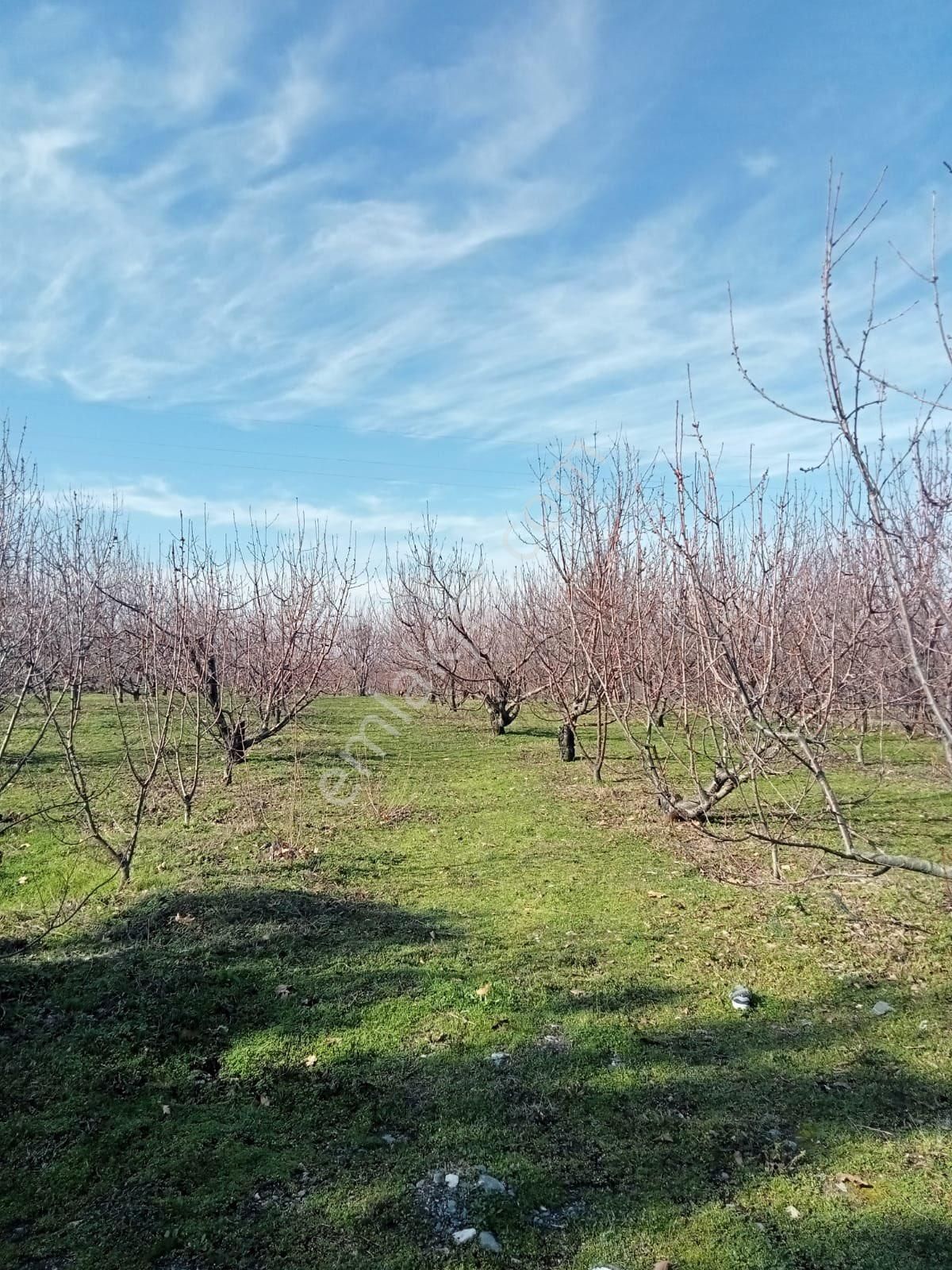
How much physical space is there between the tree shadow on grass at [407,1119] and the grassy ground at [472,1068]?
12 mm

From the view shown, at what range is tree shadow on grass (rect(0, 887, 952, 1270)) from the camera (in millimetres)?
2262

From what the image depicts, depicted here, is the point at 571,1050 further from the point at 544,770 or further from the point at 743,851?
the point at 544,770

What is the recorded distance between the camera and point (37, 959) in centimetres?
418

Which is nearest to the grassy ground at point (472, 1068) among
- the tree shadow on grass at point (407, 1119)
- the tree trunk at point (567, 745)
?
the tree shadow on grass at point (407, 1119)

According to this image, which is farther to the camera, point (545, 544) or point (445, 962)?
point (545, 544)

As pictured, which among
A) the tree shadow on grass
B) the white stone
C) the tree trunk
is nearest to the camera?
the tree shadow on grass

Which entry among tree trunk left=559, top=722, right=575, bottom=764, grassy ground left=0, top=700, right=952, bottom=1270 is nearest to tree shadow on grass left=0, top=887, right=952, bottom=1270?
grassy ground left=0, top=700, right=952, bottom=1270

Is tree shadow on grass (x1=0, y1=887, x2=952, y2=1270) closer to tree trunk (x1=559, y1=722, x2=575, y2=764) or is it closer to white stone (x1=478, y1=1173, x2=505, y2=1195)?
white stone (x1=478, y1=1173, x2=505, y2=1195)

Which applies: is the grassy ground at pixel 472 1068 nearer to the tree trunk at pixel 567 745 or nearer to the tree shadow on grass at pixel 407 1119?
the tree shadow on grass at pixel 407 1119

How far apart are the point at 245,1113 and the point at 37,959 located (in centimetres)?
198

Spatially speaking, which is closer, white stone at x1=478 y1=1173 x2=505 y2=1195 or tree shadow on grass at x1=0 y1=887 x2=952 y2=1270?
tree shadow on grass at x1=0 y1=887 x2=952 y2=1270

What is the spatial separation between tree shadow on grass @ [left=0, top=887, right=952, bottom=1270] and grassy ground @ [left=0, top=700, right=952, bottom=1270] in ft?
0.04

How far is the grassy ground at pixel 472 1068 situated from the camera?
230 centimetres

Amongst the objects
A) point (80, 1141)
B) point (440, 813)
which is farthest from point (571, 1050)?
point (440, 813)
